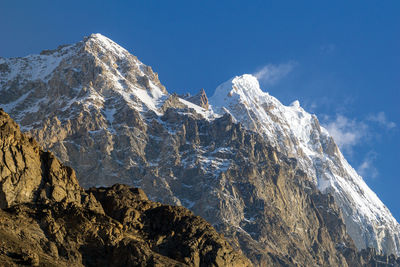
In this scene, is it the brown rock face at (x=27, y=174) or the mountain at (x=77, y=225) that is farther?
the brown rock face at (x=27, y=174)

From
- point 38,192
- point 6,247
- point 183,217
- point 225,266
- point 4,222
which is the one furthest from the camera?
point 183,217

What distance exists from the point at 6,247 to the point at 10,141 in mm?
28304

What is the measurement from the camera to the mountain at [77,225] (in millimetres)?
82000

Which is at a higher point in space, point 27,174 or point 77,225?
point 27,174

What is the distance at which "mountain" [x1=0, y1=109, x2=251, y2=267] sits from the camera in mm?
82000

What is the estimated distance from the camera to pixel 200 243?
350 ft

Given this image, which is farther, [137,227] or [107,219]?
[137,227]

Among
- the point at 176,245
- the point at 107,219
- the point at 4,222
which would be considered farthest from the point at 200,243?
the point at 4,222

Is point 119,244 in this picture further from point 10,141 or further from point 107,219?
point 10,141

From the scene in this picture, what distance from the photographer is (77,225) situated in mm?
90250

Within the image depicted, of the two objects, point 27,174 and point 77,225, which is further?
point 27,174

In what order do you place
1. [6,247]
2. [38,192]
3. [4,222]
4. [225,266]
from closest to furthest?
[6,247], [4,222], [38,192], [225,266]

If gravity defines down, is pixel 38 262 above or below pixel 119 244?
below

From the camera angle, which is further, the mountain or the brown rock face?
the brown rock face
